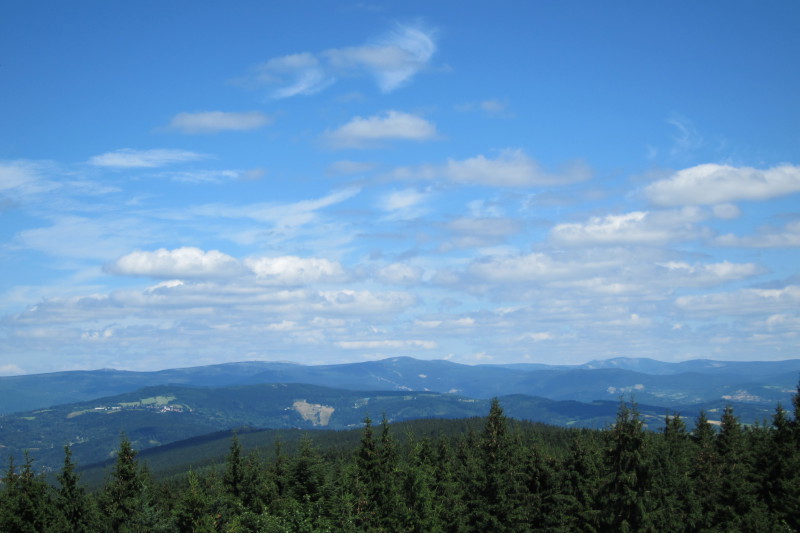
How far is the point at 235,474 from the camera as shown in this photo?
76500mm

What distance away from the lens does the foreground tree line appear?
52.6m

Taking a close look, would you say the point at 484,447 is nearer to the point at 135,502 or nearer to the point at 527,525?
the point at 527,525

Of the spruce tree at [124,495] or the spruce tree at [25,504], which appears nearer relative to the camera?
the spruce tree at [25,504]

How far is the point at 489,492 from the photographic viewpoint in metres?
65.9

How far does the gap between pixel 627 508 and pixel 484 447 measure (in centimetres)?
2139

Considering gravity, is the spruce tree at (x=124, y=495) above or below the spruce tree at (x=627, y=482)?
below

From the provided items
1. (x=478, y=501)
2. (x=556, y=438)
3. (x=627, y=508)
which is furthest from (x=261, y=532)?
(x=556, y=438)

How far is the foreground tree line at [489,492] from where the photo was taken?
5259cm

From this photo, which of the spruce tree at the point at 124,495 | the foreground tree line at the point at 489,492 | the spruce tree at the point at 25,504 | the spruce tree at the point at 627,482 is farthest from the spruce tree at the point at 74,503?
the spruce tree at the point at 627,482

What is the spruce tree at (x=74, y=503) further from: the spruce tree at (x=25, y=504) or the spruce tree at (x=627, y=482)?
the spruce tree at (x=627, y=482)

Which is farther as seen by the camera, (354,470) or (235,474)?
(235,474)

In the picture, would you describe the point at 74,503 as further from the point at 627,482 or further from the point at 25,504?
the point at 627,482

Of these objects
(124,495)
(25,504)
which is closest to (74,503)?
(25,504)

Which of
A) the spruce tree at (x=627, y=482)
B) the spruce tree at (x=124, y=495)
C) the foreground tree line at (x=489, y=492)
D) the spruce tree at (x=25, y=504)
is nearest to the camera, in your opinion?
the spruce tree at (x=627, y=482)
